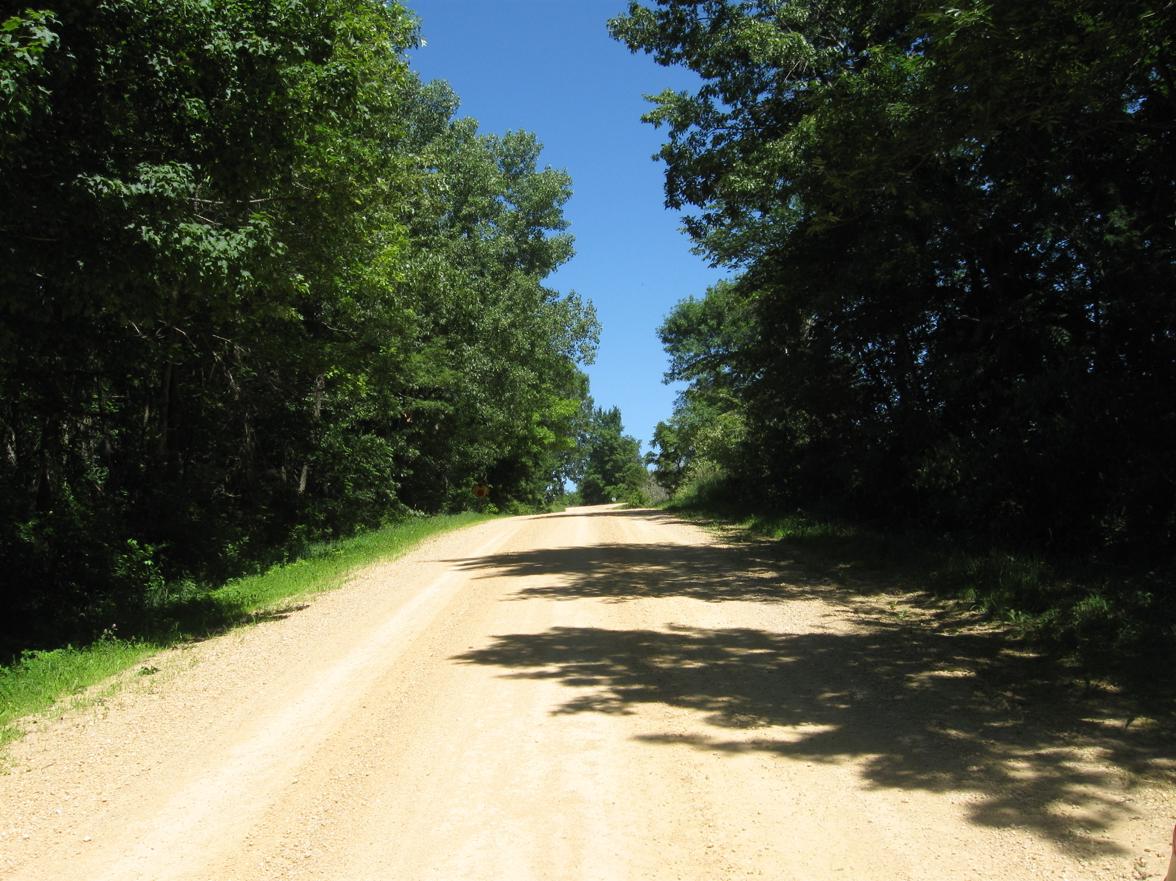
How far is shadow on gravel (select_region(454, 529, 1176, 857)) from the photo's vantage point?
14.9ft

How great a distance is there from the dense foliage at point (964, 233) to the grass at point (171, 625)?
9.05m

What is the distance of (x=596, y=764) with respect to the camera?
487 centimetres

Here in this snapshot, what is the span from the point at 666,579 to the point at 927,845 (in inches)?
346

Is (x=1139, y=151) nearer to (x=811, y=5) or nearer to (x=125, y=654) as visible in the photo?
(x=811, y=5)

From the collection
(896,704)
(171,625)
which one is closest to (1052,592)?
(896,704)

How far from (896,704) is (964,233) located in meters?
9.39

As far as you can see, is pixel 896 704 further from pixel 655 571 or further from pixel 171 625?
pixel 171 625

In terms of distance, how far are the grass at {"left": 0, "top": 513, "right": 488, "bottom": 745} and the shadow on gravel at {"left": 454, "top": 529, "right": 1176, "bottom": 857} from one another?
3743mm

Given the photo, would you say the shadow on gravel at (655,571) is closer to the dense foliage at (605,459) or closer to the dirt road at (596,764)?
the dirt road at (596,764)

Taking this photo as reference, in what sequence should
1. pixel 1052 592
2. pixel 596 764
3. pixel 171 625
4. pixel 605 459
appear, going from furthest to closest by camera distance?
pixel 605 459, pixel 171 625, pixel 1052 592, pixel 596 764

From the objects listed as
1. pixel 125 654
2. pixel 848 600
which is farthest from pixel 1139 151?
pixel 125 654

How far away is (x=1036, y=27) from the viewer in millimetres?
7164

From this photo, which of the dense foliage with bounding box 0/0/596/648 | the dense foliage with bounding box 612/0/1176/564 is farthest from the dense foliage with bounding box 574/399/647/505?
the dense foliage with bounding box 612/0/1176/564

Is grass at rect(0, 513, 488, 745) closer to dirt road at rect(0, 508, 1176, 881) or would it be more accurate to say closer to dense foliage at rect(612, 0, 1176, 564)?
dirt road at rect(0, 508, 1176, 881)
